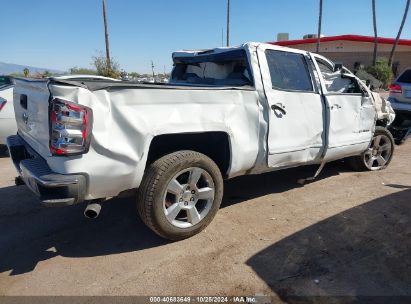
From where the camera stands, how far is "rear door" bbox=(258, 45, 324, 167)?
4.02 m

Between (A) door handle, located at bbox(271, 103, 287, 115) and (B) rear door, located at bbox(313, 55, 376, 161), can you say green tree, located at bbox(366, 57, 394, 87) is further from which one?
(A) door handle, located at bbox(271, 103, 287, 115)

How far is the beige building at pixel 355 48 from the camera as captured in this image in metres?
34.9

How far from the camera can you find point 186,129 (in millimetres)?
3297

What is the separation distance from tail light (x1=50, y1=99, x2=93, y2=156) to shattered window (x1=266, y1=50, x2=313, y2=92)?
2.16 m

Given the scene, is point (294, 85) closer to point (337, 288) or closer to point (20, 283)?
point (337, 288)

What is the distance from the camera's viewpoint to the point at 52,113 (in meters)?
2.75

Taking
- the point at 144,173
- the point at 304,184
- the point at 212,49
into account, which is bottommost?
the point at 304,184

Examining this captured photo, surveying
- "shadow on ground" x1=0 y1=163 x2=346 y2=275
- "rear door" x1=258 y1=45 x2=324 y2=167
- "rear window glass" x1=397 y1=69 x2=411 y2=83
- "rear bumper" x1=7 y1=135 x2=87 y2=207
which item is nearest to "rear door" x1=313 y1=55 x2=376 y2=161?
"rear door" x1=258 y1=45 x2=324 y2=167

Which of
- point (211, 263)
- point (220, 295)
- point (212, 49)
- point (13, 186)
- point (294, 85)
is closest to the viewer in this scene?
point (220, 295)

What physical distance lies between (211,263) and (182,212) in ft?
2.34

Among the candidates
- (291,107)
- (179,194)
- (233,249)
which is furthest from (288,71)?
(233,249)

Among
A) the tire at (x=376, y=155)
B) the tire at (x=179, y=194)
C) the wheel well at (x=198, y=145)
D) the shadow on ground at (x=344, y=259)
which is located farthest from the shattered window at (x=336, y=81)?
the tire at (x=179, y=194)

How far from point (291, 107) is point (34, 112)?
2.66 meters

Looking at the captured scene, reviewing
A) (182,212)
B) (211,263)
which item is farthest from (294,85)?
(211,263)
